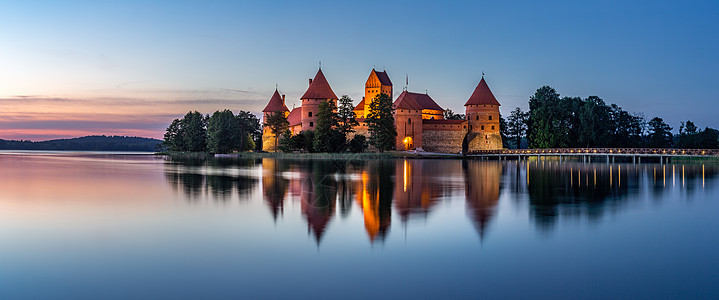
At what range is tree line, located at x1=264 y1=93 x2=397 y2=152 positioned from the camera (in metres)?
49.8

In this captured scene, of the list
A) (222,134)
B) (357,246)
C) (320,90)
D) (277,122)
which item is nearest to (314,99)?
(320,90)

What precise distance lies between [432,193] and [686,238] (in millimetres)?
7737

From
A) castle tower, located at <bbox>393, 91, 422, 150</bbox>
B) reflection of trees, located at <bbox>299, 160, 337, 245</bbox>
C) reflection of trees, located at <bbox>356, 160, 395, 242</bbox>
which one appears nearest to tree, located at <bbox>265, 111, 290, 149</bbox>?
castle tower, located at <bbox>393, 91, 422, 150</bbox>

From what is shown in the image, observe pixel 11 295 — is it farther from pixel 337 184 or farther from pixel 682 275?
pixel 337 184

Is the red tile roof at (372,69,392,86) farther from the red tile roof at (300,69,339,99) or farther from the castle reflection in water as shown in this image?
the castle reflection in water

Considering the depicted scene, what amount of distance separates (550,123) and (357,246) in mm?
48547

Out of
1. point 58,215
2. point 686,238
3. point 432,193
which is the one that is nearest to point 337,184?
point 432,193

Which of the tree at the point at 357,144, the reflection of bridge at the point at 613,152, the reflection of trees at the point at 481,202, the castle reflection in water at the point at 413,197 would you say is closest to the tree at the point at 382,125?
the tree at the point at 357,144

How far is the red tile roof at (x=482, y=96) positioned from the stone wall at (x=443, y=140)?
330 cm

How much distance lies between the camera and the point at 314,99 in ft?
190

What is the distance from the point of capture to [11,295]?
18.6 ft

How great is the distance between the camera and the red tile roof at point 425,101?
67.1 m

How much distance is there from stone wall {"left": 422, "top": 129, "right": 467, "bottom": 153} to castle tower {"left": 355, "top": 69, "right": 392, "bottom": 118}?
1002cm

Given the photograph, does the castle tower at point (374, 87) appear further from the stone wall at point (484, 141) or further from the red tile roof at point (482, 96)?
the stone wall at point (484, 141)
